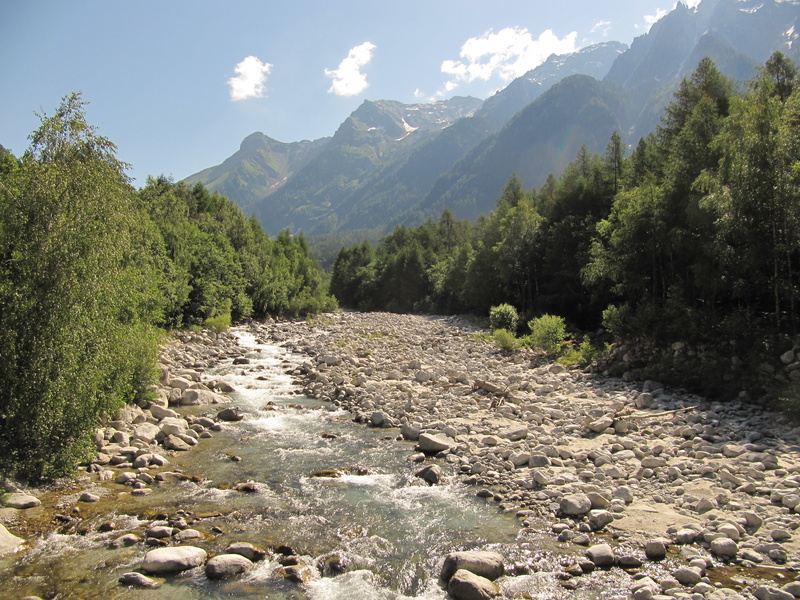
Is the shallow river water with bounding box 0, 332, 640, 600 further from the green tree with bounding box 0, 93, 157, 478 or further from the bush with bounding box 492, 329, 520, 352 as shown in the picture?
the bush with bounding box 492, 329, 520, 352

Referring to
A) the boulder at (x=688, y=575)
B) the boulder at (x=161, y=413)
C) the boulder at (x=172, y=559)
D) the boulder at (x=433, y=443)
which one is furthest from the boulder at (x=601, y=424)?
the boulder at (x=161, y=413)

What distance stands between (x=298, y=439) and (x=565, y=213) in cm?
3880

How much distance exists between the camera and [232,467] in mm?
12672

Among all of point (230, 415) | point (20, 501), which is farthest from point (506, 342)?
point (20, 501)

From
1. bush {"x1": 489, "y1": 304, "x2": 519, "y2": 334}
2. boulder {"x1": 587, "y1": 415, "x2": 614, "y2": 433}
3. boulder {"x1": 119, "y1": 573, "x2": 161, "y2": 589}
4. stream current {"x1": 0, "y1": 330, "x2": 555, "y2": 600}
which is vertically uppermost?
bush {"x1": 489, "y1": 304, "x2": 519, "y2": 334}

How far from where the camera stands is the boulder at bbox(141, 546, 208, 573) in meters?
7.78

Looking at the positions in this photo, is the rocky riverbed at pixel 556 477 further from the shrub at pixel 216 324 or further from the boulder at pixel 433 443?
the shrub at pixel 216 324

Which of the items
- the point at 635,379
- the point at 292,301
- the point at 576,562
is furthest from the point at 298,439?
the point at 292,301

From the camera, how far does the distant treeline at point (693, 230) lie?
16.3 m

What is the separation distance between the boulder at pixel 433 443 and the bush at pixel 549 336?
15.6 meters

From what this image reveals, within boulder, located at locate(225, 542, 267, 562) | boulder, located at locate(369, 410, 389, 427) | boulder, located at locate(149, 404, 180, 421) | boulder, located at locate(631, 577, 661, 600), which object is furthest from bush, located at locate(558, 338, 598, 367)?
boulder, located at locate(225, 542, 267, 562)

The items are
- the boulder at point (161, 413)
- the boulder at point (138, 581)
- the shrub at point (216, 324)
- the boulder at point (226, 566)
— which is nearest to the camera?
the boulder at point (138, 581)

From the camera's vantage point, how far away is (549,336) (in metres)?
28.6

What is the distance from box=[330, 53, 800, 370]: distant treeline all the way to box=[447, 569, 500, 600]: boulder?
15042mm
